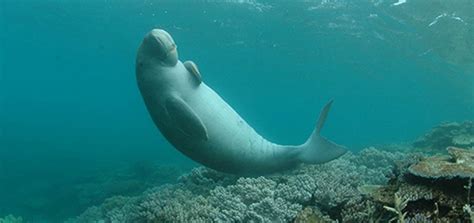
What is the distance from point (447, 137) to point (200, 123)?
12491 mm

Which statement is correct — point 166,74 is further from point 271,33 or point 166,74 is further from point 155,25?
point 155,25

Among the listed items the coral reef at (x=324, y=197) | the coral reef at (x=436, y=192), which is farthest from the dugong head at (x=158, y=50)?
the coral reef at (x=436, y=192)

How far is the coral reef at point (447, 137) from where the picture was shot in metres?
15.6

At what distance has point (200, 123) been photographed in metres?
7.76

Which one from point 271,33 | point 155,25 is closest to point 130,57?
point 155,25

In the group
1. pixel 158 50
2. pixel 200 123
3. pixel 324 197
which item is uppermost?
pixel 158 50

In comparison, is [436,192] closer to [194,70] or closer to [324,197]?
[324,197]

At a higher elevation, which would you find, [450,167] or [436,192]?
[450,167]

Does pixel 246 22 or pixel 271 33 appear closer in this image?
pixel 246 22

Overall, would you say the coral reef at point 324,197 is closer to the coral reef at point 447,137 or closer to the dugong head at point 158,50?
the dugong head at point 158,50

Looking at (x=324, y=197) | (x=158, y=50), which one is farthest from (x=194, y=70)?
(x=324, y=197)

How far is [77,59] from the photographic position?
283 ft

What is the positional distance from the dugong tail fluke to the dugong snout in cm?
304

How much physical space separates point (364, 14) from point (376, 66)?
22.1 meters
